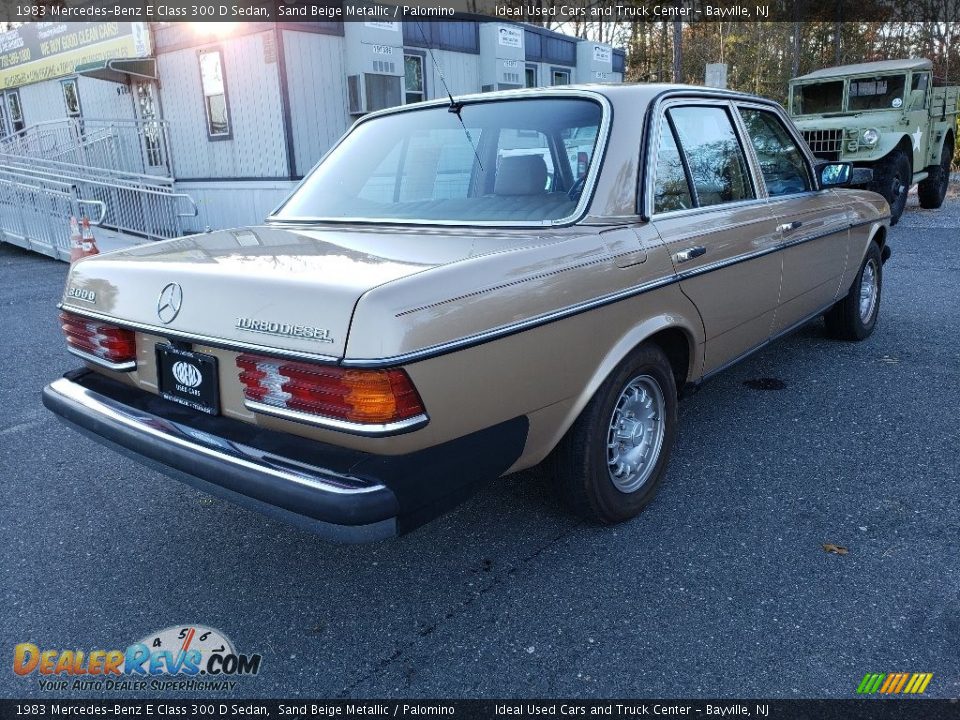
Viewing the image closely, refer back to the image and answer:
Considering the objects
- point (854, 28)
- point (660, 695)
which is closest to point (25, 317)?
point (660, 695)

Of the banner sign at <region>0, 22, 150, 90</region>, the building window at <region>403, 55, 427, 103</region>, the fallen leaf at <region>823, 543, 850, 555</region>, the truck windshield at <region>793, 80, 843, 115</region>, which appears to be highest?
the banner sign at <region>0, 22, 150, 90</region>

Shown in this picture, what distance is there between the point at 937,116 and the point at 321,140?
382 inches

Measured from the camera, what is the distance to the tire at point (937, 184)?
12219mm

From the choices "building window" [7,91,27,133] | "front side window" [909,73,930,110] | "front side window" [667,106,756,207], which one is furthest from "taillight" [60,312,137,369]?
"building window" [7,91,27,133]

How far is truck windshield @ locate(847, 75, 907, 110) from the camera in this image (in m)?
10.5

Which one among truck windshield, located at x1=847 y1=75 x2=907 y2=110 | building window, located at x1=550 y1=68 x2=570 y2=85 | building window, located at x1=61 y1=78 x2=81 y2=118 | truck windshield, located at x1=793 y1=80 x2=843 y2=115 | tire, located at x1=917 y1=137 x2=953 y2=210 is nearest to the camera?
truck windshield, located at x1=847 y1=75 x2=907 y2=110

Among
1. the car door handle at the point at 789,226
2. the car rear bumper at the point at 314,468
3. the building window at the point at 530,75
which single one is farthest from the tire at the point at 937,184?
the car rear bumper at the point at 314,468

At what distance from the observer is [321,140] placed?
39.8 ft

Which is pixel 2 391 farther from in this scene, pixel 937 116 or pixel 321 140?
pixel 937 116

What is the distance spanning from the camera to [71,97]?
15703mm

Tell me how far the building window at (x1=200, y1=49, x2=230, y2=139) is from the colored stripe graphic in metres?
12.5

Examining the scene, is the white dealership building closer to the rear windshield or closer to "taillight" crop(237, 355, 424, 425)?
the rear windshield

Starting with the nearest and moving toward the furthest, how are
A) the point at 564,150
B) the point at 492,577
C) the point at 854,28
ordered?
the point at 492,577 < the point at 564,150 < the point at 854,28

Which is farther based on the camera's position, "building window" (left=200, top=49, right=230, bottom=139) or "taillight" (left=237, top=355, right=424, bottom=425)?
"building window" (left=200, top=49, right=230, bottom=139)
